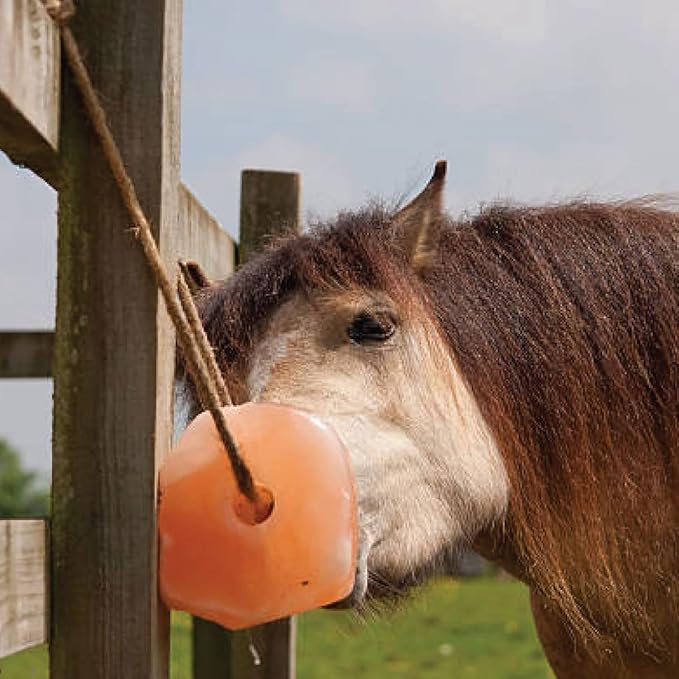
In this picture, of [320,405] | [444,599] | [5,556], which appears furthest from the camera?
[444,599]

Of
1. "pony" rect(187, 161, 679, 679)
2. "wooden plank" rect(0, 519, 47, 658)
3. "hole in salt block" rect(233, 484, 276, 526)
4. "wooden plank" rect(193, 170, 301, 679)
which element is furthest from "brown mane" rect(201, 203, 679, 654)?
"wooden plank" rect(0, 519, 47, 658)

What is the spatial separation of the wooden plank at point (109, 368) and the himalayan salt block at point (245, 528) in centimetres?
4

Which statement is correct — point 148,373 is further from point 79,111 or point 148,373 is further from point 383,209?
point 383,209

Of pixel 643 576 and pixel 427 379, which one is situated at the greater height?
pixel 427 379

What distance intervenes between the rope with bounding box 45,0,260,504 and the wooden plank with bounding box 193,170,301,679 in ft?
5.18

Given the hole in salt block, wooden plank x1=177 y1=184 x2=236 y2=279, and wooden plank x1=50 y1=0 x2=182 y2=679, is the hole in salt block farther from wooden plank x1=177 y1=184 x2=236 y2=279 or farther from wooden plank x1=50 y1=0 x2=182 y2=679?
wooden plank x1=177 y1=184 x2=236 y2=279

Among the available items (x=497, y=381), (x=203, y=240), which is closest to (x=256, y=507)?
(x=497, y=381)

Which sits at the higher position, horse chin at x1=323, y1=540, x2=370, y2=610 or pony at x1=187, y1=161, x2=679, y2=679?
pony at x1=187, y1=161, x2=679, y2=679

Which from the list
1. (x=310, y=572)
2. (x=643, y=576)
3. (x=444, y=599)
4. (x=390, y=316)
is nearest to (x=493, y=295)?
(x=390, y=316)

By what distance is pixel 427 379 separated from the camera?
8.66 ft

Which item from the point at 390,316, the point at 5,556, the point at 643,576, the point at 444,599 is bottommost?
the point at 444,599

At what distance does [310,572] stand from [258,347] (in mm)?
838

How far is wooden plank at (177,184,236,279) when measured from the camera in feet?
9.92

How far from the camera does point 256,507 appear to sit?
1832 mm
